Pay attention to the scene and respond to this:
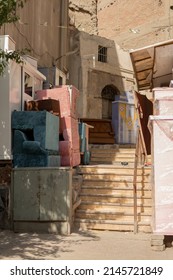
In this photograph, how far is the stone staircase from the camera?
360 inches

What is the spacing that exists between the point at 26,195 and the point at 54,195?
62 centimetres

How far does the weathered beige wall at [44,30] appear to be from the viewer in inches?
574

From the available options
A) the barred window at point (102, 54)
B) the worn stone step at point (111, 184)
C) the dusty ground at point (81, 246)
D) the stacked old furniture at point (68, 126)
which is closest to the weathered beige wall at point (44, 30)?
the barred window at point (102, 54)

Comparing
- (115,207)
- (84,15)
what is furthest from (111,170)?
(84,15)

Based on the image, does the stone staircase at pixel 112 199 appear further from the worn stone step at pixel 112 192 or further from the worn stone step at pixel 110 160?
the worn stone step at pixel 110 160

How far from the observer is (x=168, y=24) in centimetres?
2402

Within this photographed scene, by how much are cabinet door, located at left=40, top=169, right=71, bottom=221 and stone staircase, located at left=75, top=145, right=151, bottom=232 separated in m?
0.83

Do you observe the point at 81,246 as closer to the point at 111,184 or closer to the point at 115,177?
the point at 111,184

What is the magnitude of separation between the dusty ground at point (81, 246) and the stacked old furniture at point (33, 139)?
83.4 inches

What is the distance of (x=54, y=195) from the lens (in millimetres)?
8711

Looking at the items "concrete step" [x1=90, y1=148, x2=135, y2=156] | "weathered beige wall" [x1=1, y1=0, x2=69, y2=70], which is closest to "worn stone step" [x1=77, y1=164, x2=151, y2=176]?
"concrete step" [x1=90, y1=148, x2=135, y2=156]

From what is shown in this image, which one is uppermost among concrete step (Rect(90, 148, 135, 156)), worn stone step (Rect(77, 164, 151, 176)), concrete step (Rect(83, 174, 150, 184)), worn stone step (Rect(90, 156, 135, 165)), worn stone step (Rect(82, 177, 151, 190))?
concrete step (Rect(90, 148, 135, 156))

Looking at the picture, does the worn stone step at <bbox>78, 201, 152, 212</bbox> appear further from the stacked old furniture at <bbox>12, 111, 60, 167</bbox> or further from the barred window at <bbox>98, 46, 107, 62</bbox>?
the barred window at <bbox>98, 46, 107, 62</bbox>

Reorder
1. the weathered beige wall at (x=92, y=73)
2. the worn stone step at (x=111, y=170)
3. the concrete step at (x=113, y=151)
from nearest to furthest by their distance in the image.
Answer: the worn stone step at (x=111, y=170), the concrete step at (x=113, y=151), the weathered beige wall at (x=92, y=73)
